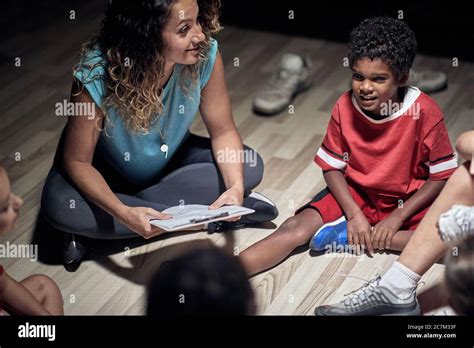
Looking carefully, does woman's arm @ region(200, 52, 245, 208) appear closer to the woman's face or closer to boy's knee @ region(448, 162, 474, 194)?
the woman's face

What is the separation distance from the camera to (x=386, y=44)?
7.19ft

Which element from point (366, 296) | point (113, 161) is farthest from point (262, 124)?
point (366, 296)

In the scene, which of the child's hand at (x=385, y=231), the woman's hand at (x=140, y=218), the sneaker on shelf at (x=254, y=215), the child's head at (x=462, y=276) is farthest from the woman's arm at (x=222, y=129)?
the child's head at (x=462, y=276)

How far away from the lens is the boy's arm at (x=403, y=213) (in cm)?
231

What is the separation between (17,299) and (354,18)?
2.42m

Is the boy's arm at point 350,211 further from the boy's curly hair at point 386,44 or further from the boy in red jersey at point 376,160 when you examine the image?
the boy's curly hair at point 386,44

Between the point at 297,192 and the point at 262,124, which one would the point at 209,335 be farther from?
the point at 262,124

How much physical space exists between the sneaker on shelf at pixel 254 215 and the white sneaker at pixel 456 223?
23.7 inches

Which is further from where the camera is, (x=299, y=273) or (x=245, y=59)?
(x=245, y=59)

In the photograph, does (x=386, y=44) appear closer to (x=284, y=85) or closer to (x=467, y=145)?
(x=467, y=145)

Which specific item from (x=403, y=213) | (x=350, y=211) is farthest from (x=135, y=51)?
(x=403, y=213)

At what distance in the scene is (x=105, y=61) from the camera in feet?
7.21

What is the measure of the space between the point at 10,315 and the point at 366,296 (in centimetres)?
88

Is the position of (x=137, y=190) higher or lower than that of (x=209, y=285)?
lower
